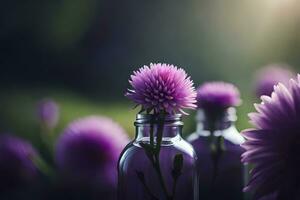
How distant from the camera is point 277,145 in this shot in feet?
2.08

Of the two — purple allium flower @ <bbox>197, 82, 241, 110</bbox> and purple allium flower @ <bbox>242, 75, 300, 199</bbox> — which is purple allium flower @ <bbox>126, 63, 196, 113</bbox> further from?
purple allium flower @ <bbox>197, 82, 241, 110</bbox>

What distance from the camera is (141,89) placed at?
0.63 metres

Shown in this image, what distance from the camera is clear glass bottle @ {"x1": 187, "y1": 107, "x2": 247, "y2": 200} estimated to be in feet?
2.74

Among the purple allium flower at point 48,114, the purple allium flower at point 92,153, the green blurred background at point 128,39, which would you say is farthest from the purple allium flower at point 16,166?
the green blurred background at point 128,39

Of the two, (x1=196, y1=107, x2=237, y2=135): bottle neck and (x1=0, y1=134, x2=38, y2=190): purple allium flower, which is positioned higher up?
(x1=196, y1=107, x2=237, y2=135): bottle neck

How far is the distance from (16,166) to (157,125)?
0.39 meters

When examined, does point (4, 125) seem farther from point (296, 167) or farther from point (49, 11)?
point (49, 11)

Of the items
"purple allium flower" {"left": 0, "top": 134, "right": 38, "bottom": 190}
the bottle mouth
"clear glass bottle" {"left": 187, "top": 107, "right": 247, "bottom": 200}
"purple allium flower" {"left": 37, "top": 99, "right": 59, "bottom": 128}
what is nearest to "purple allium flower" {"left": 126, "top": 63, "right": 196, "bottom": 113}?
the bottle mouth

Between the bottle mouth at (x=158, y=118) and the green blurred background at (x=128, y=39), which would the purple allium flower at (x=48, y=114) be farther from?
the green blurred background at (x=128, y=39)

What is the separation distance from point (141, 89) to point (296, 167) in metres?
0.17

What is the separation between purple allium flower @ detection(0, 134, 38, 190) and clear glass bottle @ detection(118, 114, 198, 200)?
0.95 feet

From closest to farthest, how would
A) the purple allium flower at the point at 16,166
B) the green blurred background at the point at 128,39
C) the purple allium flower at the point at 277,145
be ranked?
the purple allium flower at the point at 277,145 → the purple allium flower at the point at 16,166 → the green blurred background at the point at 128,39

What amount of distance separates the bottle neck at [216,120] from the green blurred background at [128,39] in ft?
5.53

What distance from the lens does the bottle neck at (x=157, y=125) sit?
650 mm
